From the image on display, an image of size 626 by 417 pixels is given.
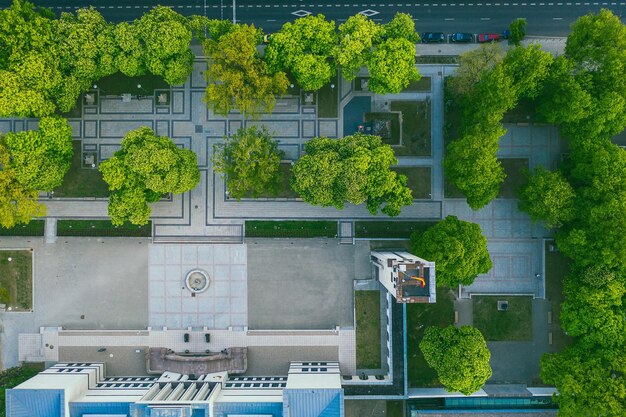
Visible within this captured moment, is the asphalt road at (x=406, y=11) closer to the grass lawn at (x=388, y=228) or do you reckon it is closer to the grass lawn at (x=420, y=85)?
the grass lawn at (x=420, y=85)

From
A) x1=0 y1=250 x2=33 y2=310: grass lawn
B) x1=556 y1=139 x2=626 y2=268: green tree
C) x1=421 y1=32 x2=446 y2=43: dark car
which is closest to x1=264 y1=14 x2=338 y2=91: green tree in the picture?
x1=421 y1=32 x2=446 y2=43: dark car

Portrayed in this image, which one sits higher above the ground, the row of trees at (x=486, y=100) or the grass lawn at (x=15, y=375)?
the row of trees at (x=486, y=100)

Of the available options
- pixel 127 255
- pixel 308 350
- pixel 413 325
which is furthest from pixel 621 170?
pixel 127 255

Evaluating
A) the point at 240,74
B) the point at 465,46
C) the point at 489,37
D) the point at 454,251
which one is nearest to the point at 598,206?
the point at 454,251

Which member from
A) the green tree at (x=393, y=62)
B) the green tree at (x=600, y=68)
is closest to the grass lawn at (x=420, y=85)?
the green tree at (x=393, y=62)

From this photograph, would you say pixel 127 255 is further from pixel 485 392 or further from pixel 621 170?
pixel 621 170
